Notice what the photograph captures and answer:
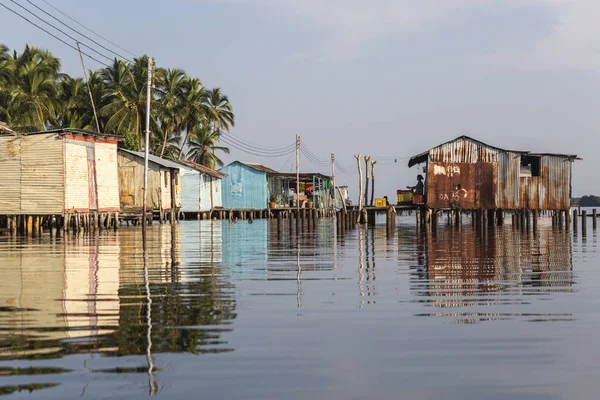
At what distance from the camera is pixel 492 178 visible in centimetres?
4884

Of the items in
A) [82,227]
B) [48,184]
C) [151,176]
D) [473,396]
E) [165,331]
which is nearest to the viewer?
[473,396]

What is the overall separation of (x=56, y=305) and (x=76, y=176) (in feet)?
100

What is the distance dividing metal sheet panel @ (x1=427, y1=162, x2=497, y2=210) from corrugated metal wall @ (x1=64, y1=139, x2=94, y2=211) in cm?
2057

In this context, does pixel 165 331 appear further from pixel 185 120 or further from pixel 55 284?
pixel 185 120

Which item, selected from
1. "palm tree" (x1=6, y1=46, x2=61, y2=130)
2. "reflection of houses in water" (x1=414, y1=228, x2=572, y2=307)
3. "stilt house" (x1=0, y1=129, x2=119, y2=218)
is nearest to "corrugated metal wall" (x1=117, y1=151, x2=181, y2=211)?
"palm tree" (x1=6, y1=46, x2=61, y2=130)

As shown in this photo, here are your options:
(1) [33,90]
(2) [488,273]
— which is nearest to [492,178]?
(1) [33,90]

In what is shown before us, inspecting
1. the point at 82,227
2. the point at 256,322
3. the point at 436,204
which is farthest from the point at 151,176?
the point at 256,322

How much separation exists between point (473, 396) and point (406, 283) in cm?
785

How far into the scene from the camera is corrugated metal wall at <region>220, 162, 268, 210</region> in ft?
235

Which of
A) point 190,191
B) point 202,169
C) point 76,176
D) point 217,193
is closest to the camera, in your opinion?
point 76,176

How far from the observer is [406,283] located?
44.1ft

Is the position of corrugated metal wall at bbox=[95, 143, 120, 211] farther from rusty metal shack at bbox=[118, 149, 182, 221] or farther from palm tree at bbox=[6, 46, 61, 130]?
palm tree at bbox=[6, 46, 61, 130]

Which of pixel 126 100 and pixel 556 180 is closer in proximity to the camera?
pixel 556 180

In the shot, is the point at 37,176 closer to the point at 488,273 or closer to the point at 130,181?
the point at 130,181
